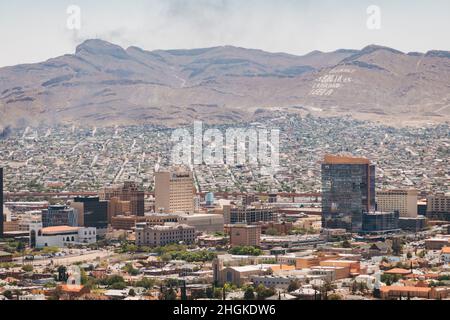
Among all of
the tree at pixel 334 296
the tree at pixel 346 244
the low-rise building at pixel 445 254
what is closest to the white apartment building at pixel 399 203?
the tree at pixel 346 244

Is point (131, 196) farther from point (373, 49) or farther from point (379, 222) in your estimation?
point (373, 49)

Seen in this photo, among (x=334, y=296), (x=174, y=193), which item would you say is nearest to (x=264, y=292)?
(x=334, y=296)

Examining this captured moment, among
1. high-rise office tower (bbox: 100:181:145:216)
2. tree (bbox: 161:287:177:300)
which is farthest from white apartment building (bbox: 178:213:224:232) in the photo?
tree (bbox: 161:287:177:300)

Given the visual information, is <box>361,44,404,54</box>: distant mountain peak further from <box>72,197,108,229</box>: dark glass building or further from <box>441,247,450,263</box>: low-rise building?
<box>441,247,450,263</box>: low-rise building
